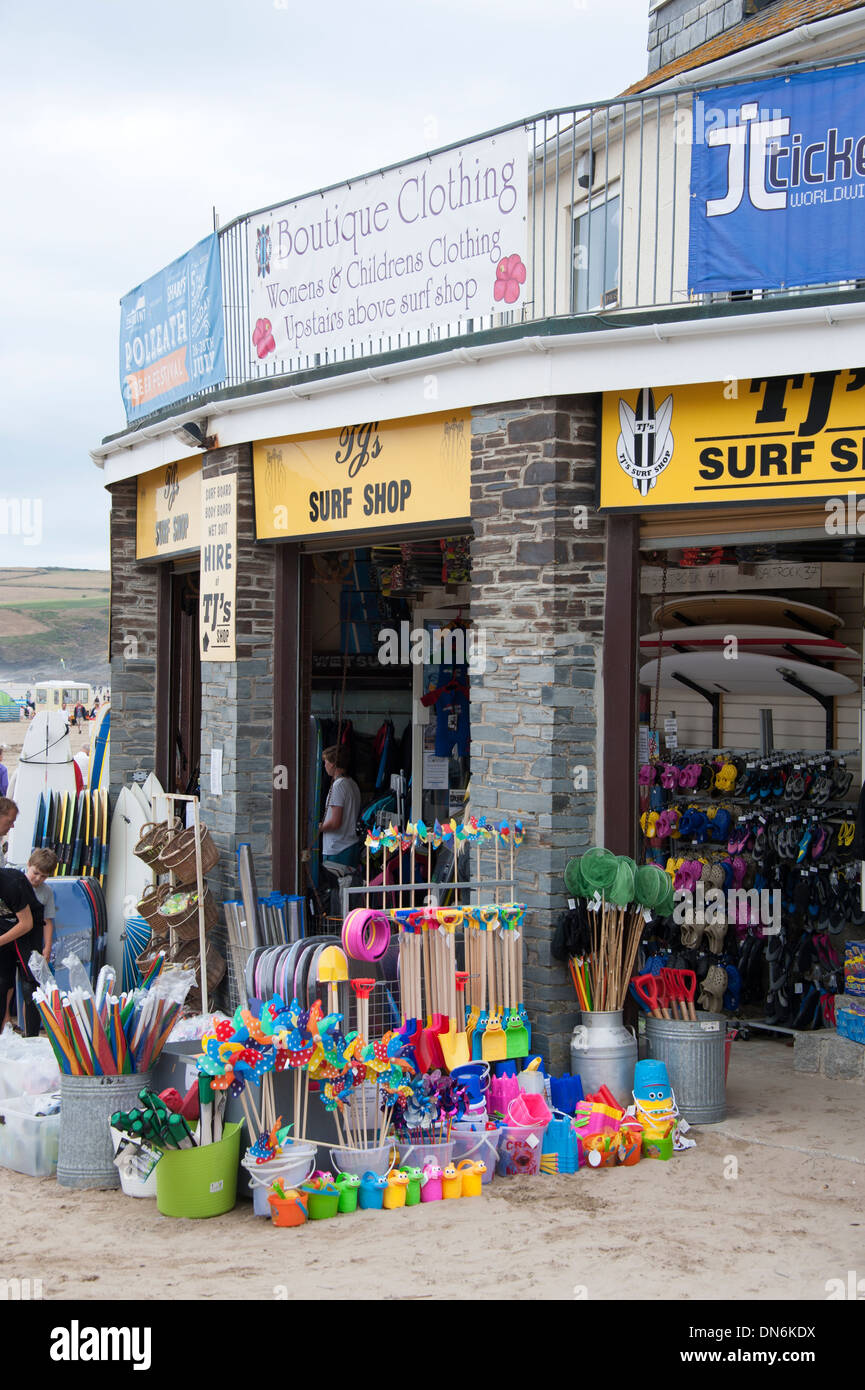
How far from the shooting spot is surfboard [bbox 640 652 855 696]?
10.4m

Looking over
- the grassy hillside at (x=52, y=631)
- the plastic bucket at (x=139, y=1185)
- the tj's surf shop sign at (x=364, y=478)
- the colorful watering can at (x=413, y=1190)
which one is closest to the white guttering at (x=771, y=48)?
the tj's surf shop sign at (x=364, y=478)

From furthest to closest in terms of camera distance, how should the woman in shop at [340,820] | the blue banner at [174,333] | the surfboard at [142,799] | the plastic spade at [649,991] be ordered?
the surfboard at [142,799], the woman in shop at [340,820], the blue banner at [174,333], the plastic spade at [649,991]

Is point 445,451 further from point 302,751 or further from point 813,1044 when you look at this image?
point 813,1044

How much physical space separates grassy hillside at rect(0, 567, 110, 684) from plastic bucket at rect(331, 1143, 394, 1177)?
72.0 meters

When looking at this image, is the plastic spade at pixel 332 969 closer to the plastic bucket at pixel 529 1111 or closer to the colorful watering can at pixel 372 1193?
the colorful watering can at pixel 372 1193

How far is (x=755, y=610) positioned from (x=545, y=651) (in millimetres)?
4280

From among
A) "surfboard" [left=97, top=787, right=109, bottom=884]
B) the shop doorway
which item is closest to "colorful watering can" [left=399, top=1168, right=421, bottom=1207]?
"surfboard" [left=97, top=787, right=109, bottom=884]

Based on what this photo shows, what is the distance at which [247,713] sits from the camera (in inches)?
378

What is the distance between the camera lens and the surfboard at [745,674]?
10.4 m

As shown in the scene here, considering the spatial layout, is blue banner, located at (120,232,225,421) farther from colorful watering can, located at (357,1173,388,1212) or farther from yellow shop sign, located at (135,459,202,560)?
colorful watering can, located at (357,1173,388,1212)

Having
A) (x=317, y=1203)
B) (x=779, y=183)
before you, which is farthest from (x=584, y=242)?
(x=317, y=1203)

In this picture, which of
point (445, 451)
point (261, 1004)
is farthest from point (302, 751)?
point (261, 1004)

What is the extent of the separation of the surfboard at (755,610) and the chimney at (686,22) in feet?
19.5

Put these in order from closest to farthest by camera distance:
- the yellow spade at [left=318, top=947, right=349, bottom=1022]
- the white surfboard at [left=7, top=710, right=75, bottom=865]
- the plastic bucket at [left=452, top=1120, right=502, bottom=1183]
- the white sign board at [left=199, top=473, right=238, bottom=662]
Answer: the yellow spade at [left=318, top=947, right=349, bottom=1022] < the plastic bucket at [left=452, top=1120, right=502, bottom=1183] < the white sign board at [left=199, top=473, right=238, bottom=662] < the white surfboard at [left=7, top=710, right=75, bottom=865]
